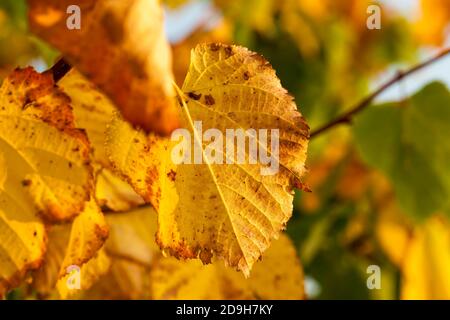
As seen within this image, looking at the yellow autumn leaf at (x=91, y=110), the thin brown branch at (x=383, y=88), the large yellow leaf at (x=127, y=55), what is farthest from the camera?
the thin brown branch at (x=383, y=88)

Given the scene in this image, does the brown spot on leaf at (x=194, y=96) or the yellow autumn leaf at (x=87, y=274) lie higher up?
the brown spot on leaf at (x=194, y=96)

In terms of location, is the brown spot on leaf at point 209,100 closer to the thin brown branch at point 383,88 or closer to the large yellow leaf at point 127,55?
the large yellow leaf at point 127,55

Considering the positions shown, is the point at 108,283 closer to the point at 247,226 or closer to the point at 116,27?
the point at 247,226

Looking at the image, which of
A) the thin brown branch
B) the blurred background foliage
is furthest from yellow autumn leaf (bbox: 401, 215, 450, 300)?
the thin brown branch

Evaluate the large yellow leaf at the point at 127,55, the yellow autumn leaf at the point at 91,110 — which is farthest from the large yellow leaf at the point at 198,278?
the large yellow leaf at the point at 127,55

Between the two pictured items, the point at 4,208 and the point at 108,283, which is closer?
the point at 4,208

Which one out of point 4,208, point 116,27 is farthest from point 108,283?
point 116,27

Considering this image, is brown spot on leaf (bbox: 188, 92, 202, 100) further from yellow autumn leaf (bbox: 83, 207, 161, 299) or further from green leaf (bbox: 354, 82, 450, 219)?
green leaf (bbox: 354, 82, 450, 219)
